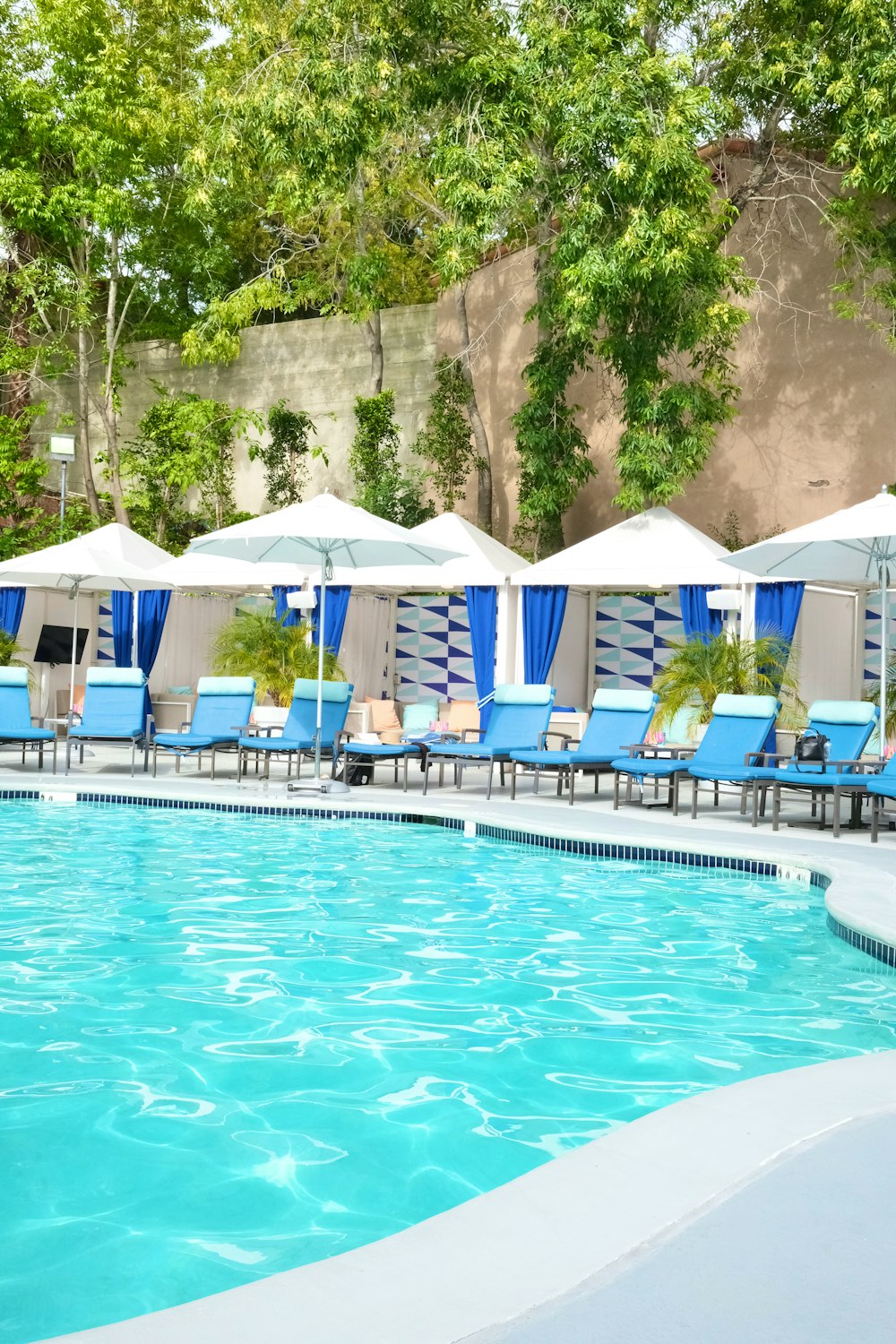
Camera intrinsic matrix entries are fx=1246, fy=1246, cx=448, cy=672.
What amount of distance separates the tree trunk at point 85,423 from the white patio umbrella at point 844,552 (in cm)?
1339

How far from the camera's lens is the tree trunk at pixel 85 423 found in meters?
20.5

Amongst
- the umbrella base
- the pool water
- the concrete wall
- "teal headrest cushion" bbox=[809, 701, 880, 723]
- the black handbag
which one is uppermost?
the concrete wall

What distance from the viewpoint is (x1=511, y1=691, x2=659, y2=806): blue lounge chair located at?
1019 cm

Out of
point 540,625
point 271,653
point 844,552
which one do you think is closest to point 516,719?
point 540,625

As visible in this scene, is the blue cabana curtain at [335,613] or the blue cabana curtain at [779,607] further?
the blue cabana curtain at [335,613]

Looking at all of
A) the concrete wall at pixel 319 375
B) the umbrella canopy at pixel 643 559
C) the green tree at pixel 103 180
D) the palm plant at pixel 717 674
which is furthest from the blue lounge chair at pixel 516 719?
the green tree at pixel 103 180

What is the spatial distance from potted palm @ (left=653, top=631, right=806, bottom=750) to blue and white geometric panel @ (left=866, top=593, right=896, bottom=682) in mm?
2505

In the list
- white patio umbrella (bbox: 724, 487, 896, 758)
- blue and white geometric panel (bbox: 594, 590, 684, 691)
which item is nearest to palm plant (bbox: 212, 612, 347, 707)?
blue and white geometric panel (bbox: 594, 590, 684, 691)

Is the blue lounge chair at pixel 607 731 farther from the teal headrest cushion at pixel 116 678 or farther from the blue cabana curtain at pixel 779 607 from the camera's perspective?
the teal headrest cushion at pixel 116 678

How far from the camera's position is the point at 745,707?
9.59 meters

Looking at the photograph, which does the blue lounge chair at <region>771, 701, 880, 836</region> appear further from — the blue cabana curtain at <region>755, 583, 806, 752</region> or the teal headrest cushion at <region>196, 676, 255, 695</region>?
the teal headrest cushion at <region>196, 676, 255, 695</region>

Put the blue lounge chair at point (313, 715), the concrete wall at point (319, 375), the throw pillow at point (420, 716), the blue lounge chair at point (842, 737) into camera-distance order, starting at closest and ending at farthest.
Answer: the blue lounge chair at point (842, 737) < the blue lounge chair at point (313, 715) < the throw pillow at point (420, 716) < the concrete wall at point (319, 375)

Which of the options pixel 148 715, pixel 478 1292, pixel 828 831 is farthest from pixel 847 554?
pixel 478 1292

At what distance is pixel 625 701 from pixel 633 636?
18.1 ft
